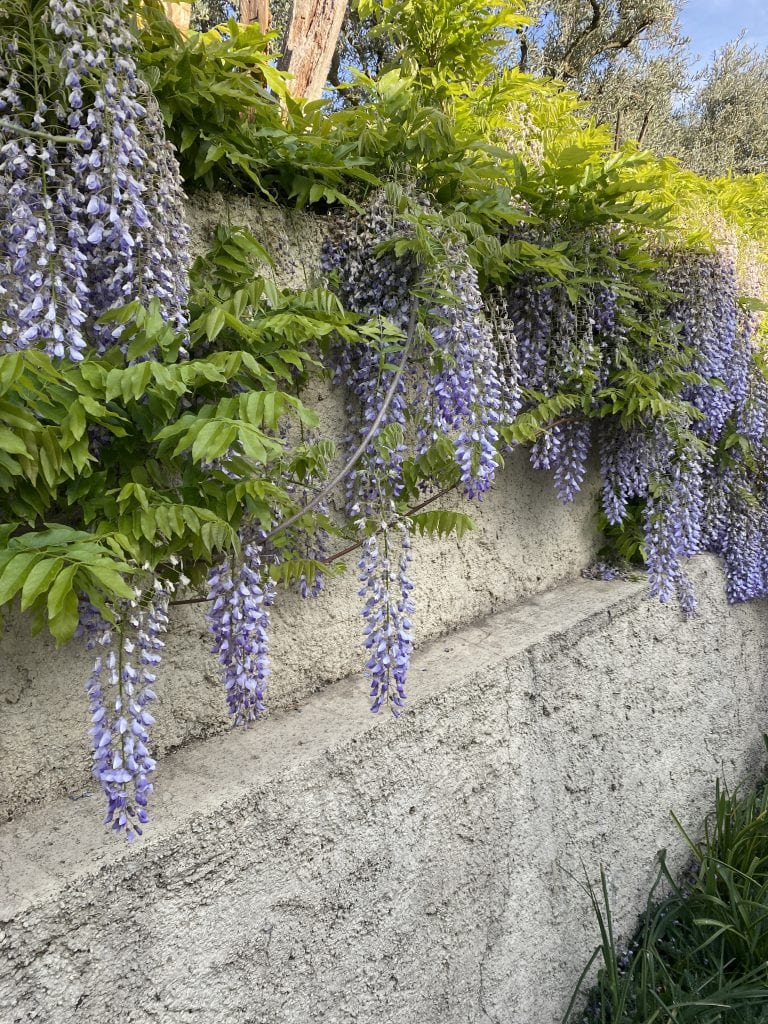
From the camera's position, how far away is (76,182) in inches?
64.5

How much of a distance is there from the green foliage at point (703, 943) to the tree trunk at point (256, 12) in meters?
3.81

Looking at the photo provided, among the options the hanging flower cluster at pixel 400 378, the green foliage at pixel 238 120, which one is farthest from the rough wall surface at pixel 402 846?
the green foliage at pixel 238 120

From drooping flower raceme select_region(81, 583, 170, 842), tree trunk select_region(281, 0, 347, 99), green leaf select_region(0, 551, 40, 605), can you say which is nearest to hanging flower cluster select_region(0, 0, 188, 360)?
green leaf select_region(0, 551, 40, 605)

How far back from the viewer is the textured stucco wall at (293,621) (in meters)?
1.83

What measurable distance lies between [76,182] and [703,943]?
362 cm

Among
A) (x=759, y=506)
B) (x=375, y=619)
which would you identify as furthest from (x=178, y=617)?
(x=759, y=506)

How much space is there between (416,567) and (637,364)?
4.74ft

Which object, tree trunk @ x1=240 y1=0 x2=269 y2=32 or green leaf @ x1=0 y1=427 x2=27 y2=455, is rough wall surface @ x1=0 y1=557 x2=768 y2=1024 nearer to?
green leaf @ x1=0 y1=427 x2=27 y2=455

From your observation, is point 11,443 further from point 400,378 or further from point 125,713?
point 400,378

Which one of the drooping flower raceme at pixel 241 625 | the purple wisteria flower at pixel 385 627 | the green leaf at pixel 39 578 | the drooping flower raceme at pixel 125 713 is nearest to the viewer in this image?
the green leaf at pixel 39 578

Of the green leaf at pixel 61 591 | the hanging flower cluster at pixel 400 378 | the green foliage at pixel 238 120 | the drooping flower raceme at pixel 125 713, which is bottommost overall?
the drooping flower raceme at pixel 125 713

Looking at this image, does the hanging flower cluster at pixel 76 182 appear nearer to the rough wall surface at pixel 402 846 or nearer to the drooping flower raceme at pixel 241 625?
the drooping flower raceme at pixel 241 625

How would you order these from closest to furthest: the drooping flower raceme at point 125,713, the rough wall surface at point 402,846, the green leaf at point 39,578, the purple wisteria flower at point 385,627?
the green leaf at point 39,578 → the drooping flower raceme at point 125,713 → the rough wall surface at point 402,846 → the purple wisteria flower at point 385,627

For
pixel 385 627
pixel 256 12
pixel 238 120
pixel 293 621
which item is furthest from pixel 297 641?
pixel 256 12
